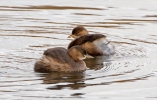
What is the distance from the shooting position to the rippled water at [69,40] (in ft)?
36.3

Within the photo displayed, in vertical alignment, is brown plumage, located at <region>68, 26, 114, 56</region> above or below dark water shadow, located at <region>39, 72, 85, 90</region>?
above

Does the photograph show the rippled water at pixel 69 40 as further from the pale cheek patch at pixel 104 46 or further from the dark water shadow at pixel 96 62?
the pale cheek patch at pixel 104 46

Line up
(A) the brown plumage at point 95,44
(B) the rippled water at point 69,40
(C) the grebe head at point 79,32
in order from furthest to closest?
(C) the grebe head at point 79,32 → (A) the brown plumage at point 95,44 → (B) the rippled water at point 69,40

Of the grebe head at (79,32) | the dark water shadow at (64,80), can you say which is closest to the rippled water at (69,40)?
the dark water shadow at (64,80)

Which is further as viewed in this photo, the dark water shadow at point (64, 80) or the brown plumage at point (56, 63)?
the brown plumage at point (56, 63)

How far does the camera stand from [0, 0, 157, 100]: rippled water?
36.3 feet

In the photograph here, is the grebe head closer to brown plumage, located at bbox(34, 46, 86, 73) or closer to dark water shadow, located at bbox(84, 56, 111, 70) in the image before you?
dark water shadow, located at bbox(84, 56, 111, 70)

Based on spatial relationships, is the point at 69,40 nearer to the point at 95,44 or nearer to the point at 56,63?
the point at 95,44

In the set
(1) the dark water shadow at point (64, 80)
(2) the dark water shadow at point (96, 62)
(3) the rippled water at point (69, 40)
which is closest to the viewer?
(3) the rippled water at point (69, 40)

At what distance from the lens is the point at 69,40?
15914mm

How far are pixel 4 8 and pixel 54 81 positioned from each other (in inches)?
316

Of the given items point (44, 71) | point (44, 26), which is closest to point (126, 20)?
point (44, 26)

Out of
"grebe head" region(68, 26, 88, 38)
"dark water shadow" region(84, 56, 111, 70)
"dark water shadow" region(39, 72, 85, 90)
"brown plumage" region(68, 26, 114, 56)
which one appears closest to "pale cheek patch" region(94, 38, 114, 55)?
"brown plumage" region(68, 26, 114, 56)

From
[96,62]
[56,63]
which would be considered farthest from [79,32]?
[56,63]
